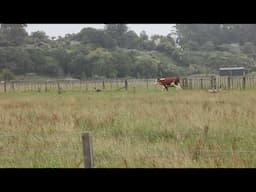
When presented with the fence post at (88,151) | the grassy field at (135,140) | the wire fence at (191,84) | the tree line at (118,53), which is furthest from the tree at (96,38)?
the fence post at (88,151)

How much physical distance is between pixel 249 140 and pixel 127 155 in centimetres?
222

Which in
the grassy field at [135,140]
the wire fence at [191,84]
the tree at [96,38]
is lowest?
the wire fence at [191,84]

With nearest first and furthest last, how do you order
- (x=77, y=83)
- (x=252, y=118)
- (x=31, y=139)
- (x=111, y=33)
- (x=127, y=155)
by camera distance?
(x=127, y=155) < (x=31, y=139) < (x=252, y=118) < (x=77, y=83) < (x=111, y=33)

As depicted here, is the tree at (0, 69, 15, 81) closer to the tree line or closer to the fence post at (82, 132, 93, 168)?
the tree line

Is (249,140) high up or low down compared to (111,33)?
down

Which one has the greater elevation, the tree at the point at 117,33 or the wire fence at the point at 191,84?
the tree at the point at 117,33

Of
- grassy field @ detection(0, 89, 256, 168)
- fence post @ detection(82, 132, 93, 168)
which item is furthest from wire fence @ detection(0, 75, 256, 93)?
fence post @ detection(82, 132, 93, 168)

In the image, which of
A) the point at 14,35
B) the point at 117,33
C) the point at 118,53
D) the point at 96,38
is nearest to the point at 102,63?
the point at 118,53

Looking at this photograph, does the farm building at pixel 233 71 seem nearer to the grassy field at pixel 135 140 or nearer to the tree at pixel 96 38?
the tree at pixel 96 38

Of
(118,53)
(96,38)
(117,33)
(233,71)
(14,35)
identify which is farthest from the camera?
(117,33)

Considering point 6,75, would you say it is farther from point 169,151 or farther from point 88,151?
point 88,151

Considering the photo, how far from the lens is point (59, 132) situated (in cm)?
793
